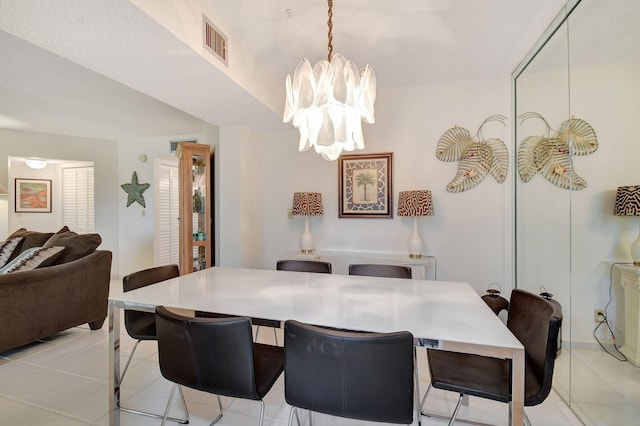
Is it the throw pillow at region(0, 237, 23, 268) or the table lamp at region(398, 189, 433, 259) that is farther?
the throw pillow at region(0, 237, 23, 268)

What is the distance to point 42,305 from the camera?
2.39m

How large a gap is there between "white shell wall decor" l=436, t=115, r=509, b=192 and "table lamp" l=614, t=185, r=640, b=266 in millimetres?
1374

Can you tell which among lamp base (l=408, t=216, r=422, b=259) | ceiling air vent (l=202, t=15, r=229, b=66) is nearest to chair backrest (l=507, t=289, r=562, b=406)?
lamp base (l=408, t=216, r=422, b=259)

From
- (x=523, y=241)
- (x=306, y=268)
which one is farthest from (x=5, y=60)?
(x=523, y=241)

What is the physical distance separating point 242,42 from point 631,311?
2.98 m

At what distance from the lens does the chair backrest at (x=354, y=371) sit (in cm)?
98

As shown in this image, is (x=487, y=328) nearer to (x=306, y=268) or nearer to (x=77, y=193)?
(x=306, y=268)

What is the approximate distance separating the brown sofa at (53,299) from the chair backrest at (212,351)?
192 cm

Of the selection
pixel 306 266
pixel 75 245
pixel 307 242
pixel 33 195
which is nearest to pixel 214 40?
pixel 306 266

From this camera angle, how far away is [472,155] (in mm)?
2930

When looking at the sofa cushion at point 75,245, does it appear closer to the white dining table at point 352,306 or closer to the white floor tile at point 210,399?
the white floor tile at point 210,399

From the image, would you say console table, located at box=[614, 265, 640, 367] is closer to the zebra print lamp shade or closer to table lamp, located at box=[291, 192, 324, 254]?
the zebra print lamp shade

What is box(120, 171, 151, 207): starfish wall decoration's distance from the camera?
4.88 metres

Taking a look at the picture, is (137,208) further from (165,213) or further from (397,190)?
(397,190)
